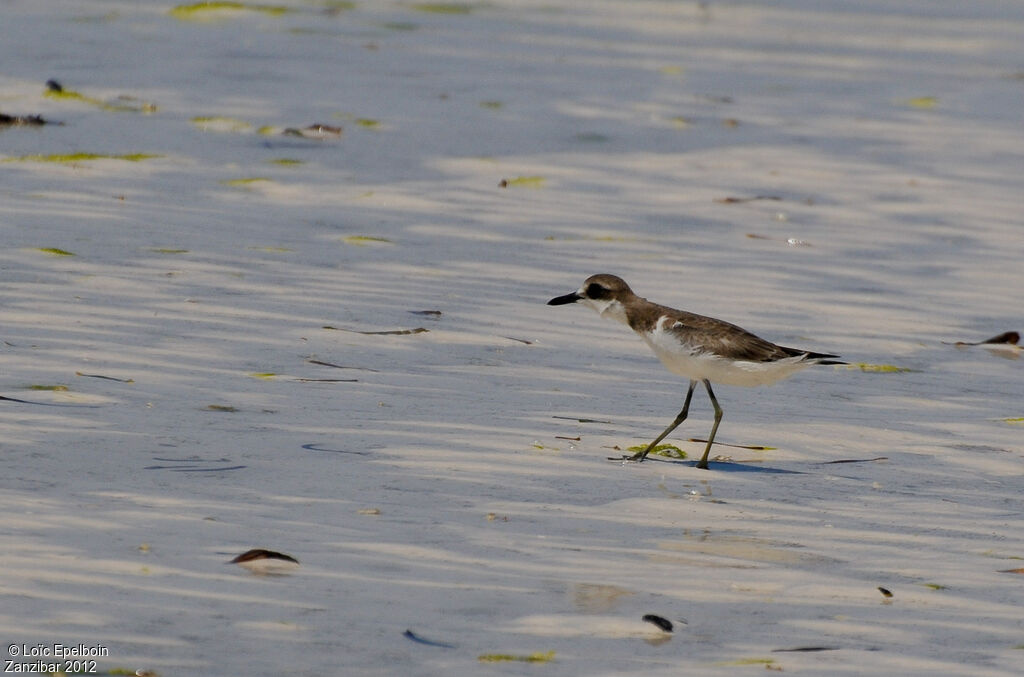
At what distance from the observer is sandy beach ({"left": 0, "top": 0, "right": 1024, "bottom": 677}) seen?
4.73m

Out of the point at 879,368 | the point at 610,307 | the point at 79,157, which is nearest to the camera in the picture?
the point at 610,307

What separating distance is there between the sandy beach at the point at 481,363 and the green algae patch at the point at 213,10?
73cm

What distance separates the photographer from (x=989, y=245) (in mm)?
10859

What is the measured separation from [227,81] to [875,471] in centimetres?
868

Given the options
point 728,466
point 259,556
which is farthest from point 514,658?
point 728,466

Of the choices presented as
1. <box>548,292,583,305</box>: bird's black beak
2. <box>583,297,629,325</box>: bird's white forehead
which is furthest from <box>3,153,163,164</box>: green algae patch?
<box>583,297,629,325</box>: bird's white forehead

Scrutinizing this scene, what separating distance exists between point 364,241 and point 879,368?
3223 mm

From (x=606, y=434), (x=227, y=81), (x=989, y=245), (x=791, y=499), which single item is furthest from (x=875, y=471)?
(x=227, y=81)

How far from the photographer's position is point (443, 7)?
19.1 m

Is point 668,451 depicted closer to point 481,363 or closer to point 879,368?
point 481,363

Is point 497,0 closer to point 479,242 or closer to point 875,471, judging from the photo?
point 479,242

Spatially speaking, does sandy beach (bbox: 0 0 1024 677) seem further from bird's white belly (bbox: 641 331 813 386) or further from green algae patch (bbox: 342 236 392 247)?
bird's white belly (bbox: 641 331 813 386)

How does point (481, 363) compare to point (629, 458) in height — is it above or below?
above

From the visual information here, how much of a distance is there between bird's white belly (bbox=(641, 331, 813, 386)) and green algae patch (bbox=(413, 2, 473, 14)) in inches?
480
